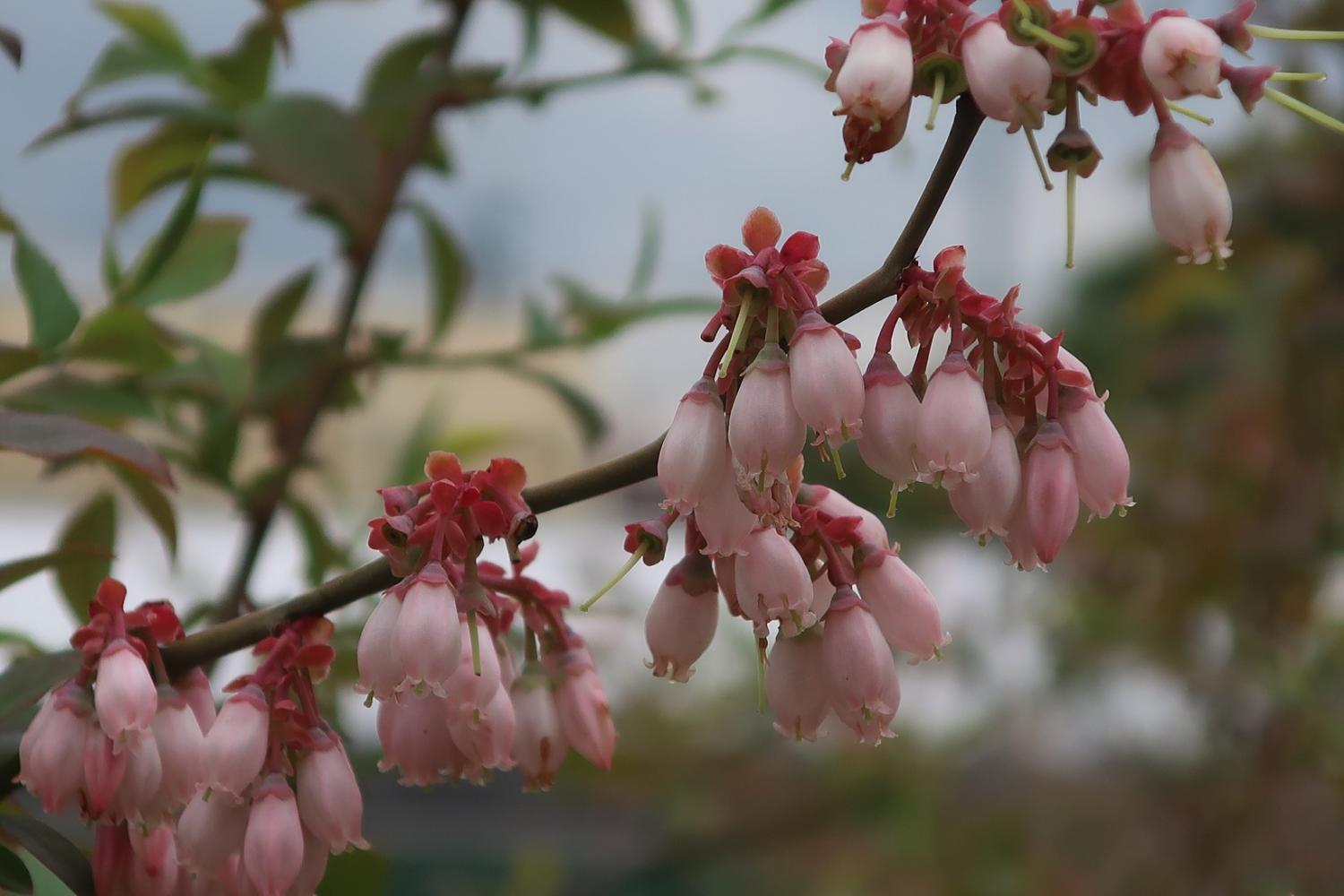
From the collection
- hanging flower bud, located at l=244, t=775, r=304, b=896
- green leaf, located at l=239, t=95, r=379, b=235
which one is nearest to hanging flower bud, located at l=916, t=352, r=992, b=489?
hanging flower bud, located at l=244, t=775, r=304, b=896

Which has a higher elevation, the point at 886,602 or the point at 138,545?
the point at 138,545

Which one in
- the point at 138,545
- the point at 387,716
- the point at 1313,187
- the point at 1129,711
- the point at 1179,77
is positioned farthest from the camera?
the point at 1129,711

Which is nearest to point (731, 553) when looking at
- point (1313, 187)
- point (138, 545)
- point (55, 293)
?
point (55, 293)

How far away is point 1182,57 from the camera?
33 centimetres

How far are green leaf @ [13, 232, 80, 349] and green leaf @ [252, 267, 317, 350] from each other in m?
0.32

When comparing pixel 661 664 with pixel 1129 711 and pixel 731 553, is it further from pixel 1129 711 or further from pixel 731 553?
pixel 1129 711

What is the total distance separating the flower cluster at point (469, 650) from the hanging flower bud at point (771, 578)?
0.06 metres

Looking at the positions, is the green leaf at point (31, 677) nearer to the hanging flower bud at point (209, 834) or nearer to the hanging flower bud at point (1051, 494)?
the hanging flower bud at point (209, 834)

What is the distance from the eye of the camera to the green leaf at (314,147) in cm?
70

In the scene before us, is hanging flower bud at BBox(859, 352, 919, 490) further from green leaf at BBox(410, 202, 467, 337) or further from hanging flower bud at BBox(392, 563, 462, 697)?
green leaf at BBox(410, 202, 467, 337)

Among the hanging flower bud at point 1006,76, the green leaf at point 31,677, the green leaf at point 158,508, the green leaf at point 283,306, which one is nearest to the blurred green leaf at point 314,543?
the green leaf at point 283,306

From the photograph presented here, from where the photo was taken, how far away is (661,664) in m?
0.42

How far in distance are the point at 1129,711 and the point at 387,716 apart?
183 cm

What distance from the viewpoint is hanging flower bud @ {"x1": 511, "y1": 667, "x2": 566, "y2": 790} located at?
1.48 ft
